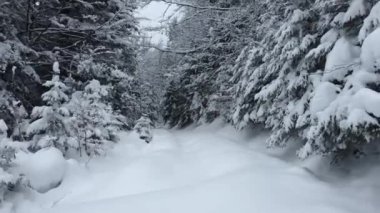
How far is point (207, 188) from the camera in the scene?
3.94m

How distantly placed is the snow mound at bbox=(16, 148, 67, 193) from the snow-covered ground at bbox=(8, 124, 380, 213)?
0.14 meters

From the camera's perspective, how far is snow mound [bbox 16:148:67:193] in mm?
5020

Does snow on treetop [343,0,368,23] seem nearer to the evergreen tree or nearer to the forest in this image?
the forest

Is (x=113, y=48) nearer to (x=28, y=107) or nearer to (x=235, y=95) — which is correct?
(x=28, y=107)

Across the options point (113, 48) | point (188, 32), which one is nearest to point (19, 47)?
point (113, 48)

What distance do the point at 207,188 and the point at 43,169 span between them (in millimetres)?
2582

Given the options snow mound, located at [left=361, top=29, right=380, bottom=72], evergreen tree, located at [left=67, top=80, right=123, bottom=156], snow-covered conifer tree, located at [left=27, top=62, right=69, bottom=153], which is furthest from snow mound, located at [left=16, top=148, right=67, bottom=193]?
snow mound, located at [left=361, top=29, right=380, bottom=72]

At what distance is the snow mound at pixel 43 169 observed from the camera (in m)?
5.02

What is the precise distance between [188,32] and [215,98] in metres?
4.25

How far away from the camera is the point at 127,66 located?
12.9 meters

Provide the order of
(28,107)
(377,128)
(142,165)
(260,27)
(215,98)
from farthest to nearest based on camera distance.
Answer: (215,98) < (260,27) < (28,107) < (142,165) < (377,128)

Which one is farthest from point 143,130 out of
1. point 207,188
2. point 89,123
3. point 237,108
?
point 207,188

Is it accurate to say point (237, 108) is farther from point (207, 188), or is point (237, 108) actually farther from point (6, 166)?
point (6, 166)

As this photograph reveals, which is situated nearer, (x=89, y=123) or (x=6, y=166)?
(x=6, y=166)
